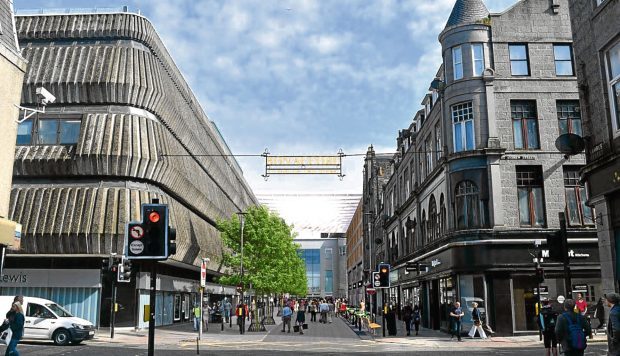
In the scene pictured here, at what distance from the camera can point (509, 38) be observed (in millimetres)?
30125

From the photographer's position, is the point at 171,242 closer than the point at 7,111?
Yes

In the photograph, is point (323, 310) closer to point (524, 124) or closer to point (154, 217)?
point (524, 124)

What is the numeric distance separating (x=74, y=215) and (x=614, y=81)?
29569 millimetres

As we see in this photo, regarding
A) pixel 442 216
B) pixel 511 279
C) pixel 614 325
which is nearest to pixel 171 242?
pixel 614 325

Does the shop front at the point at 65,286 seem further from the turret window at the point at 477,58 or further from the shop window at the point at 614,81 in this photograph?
the shop window at the point at 614,81

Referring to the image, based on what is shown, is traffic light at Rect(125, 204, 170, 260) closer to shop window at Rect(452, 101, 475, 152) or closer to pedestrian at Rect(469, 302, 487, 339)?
pedestrian at Rect(469, 302, 487, 339)

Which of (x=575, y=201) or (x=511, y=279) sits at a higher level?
(x=575, y=201)

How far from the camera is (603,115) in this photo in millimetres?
15266

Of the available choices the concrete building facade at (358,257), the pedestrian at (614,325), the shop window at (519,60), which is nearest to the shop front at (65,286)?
the shop window at (519,60)

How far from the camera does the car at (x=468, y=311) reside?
1082 inches

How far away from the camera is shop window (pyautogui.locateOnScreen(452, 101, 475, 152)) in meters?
29.6

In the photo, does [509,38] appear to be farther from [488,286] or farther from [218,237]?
[218,237]

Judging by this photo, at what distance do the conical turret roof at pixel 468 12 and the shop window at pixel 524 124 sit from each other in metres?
4.85

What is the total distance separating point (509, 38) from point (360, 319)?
18159 millimetres
